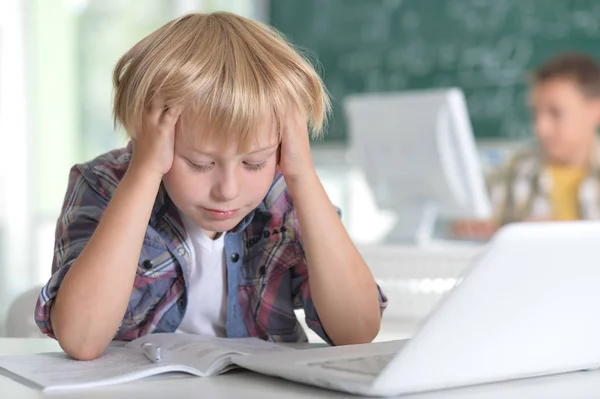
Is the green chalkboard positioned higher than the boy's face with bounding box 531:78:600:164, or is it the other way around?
the green chalkboard

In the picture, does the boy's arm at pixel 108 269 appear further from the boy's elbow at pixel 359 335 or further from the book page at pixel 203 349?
the boy's elbow at pixel 359 335

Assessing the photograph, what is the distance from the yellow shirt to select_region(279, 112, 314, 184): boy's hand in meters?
3.32

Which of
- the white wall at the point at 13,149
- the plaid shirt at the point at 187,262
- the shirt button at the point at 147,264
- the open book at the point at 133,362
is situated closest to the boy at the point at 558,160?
the white wall at the point at 13,149

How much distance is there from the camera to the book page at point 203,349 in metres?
0.97

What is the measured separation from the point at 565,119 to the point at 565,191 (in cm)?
38

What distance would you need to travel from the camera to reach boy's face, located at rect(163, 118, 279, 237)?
1126mm

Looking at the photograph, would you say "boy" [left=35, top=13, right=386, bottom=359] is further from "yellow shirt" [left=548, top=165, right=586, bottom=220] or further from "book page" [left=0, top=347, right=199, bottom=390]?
"yellow shirt" [left=548, top=165, right=586, bottom=220]

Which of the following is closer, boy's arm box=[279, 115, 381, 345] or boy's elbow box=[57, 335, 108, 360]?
boy's elbow box=[57, 335, 108, 360]

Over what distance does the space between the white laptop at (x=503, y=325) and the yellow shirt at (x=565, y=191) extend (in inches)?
139

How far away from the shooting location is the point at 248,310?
135 cm

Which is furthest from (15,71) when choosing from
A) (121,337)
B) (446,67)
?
(121,337)

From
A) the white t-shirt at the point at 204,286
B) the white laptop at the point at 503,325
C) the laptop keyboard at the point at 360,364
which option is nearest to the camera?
the white laptop at the point at 503,325

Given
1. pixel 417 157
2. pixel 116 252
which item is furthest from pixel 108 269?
pixel 417 157

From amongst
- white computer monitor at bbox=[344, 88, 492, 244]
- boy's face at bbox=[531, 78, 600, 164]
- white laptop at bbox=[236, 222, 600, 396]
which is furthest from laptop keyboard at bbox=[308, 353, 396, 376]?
boy's face at bbox=[531, 78, 600, 164]
